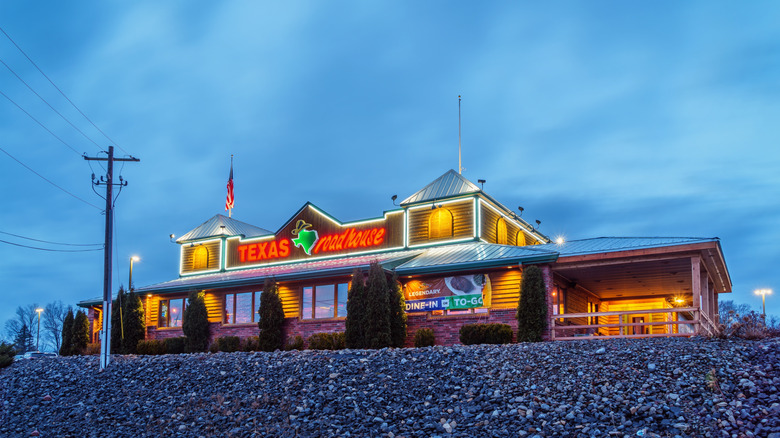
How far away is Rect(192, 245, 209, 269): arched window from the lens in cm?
3731

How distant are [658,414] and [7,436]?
1556 centimetres

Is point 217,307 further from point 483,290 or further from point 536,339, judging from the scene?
point 536,339

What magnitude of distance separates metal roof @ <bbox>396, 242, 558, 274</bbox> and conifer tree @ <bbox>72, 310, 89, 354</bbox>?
52.9 ft

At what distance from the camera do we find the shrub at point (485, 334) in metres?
23.0

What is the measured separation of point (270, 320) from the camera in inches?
1083

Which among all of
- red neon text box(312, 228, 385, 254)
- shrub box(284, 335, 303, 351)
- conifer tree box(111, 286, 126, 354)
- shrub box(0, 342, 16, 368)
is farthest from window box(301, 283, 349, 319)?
shrub box(0, 342, 16, 368)

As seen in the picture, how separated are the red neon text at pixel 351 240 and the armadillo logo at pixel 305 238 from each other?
28cm

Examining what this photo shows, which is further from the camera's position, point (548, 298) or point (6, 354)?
point (6, 354)

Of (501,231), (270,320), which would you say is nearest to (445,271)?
(501,231)

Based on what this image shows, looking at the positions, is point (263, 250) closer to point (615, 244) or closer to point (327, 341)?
point (327, 341)

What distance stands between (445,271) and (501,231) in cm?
712

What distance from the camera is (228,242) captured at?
3662 centimetres

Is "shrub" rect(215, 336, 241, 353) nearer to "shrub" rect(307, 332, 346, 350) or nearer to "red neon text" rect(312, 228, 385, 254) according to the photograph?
"shrub" rect(307, 332, 346, 350)

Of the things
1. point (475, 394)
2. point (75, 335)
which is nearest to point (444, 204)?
point (475, 394)
